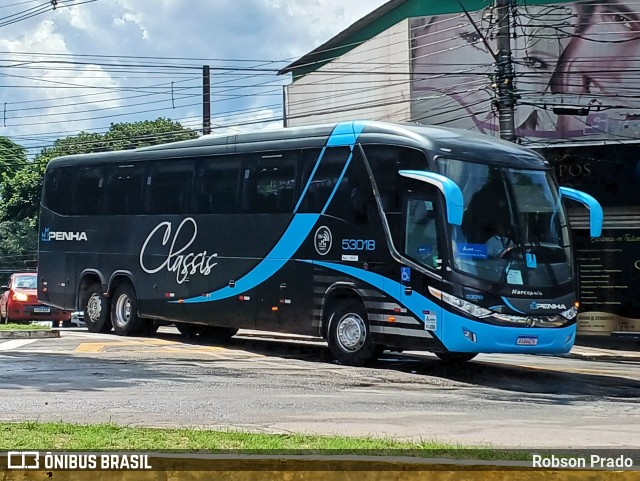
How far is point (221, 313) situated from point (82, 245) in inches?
183

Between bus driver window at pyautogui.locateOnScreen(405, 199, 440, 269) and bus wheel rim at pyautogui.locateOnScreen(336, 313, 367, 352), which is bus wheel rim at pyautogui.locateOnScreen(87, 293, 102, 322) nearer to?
bus wheel rim at pyautogui.locateOnScreen(336, 313, 367, 352)

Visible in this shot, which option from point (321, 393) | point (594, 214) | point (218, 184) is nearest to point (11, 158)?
point (218, 184)

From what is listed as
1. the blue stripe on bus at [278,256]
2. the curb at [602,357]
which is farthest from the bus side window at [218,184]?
the curb at [602,357]

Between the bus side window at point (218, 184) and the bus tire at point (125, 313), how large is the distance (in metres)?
2.88

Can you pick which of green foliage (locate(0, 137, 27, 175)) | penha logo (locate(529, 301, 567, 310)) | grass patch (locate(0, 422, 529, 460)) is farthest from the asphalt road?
green foliage (locate(0, 137, 27, 175))

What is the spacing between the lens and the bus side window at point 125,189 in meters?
19.9

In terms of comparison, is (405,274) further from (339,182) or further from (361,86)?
(361,86)

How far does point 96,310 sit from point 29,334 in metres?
1.41

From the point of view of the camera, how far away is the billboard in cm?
2434

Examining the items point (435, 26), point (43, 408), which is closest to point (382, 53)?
point (435, 26)

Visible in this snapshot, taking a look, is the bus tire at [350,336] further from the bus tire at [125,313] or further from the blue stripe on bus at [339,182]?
the bus tire at [125,313]

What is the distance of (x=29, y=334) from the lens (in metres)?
20.9

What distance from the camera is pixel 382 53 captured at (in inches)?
1144

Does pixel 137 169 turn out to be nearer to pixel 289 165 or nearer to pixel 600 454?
pixel 289 165
